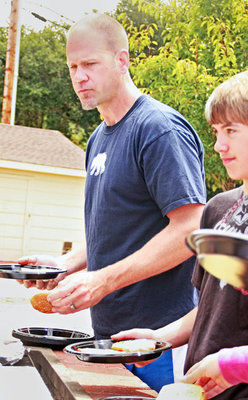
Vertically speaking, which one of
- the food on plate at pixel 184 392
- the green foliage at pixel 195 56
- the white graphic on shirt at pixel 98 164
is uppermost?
→ the green foliage at pixel 195 56

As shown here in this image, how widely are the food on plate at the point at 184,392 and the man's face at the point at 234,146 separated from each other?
62 cm

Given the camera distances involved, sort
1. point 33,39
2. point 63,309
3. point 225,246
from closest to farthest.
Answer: point 225,246
point 63,309
point 33,39

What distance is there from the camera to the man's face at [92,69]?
280 cm

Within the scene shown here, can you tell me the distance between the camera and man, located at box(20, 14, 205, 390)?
97.9 inches

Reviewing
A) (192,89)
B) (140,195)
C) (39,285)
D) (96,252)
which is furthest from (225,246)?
(192,89)

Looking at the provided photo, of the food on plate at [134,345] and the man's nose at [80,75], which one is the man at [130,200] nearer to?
the man's nose at [80,75]

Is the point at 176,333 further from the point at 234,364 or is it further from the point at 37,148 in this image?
the point at 37,148

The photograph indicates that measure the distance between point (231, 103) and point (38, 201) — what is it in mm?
18796

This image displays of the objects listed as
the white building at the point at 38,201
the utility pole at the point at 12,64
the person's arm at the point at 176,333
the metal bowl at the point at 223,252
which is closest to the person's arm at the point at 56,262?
the person's arm at the point at 176,333

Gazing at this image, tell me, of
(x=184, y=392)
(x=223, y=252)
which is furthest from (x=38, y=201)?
(x=223, y=252)

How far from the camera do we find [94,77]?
2.80m

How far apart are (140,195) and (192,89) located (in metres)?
9.68

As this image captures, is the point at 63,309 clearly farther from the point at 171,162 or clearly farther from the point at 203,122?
the point at 203,122

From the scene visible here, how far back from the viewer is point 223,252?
0.98 m
